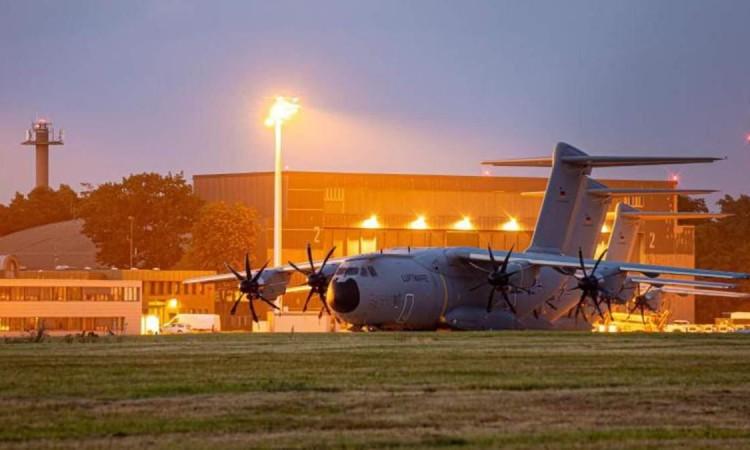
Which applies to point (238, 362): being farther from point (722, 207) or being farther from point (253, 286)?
point (722, 207)

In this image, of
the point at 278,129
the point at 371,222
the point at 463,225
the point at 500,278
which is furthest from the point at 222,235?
the point at 500,278

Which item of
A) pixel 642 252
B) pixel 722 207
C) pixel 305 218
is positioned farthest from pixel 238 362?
pixel 722 207

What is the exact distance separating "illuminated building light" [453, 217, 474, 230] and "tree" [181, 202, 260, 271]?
67.7 ft

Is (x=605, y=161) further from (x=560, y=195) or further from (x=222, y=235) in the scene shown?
(x=222, y=235)

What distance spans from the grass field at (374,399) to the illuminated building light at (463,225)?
108365mm

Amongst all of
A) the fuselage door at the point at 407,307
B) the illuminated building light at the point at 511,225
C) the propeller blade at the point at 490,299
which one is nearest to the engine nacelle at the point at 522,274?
the propeller blade at the point at 490,299

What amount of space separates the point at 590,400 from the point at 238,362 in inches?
374

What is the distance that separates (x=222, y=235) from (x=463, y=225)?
79.5ft


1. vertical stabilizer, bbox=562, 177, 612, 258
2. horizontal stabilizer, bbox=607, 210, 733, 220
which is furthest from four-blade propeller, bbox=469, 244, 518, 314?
horizontal stabilizer, bbox=607, 210, 733, 220

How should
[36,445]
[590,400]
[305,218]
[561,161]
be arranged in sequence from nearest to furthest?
[36,445]
[590,400]
[561,161]
[305,218]

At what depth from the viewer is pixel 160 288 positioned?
13512cm

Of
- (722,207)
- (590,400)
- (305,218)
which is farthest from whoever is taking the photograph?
(722,207)

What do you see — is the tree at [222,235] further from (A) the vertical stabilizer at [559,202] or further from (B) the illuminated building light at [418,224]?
(A) the vertical stabilizer at [559,202]

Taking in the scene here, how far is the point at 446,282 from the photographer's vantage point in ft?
194
